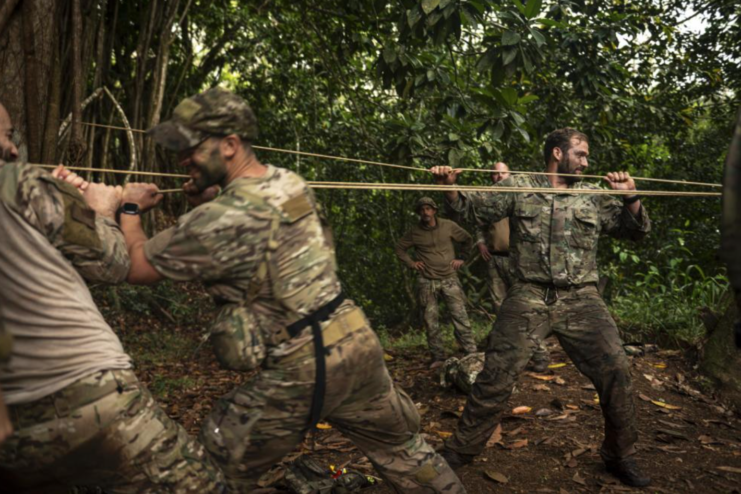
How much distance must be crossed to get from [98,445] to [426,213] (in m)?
6.51

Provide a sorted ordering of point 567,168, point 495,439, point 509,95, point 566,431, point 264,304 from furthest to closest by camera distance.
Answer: point 509,95
point 566,431
point 495,439
point 567,168
point 264,304

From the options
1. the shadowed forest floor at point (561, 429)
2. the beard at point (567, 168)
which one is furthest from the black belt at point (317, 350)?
the beard at point (567, 168)

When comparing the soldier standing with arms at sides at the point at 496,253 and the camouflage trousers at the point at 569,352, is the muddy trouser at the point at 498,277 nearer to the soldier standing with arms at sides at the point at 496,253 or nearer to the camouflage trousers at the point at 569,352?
the soldier standing with arms at sides at the point at 496,253

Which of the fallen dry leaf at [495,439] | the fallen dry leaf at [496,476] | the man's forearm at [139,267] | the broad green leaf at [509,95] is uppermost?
the broad green leaf at [509,95]

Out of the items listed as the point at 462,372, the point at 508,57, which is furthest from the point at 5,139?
the point at 462,372

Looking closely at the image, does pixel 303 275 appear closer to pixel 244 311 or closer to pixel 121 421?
pixel 244 311

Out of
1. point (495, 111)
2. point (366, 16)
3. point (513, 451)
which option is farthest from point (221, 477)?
point (366, 16)

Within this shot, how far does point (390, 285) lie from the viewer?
13.3m

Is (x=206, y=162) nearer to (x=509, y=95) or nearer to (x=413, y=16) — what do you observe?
Answer: (x=413, y=16)

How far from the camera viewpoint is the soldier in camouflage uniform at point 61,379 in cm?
233

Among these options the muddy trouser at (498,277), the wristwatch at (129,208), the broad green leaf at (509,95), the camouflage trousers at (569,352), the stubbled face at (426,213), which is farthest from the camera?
the stubbled face at (426,213)

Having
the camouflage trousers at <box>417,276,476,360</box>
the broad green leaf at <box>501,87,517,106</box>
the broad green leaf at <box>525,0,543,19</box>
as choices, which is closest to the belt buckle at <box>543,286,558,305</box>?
the broad green leaf at <box>501,87,517,106</box>

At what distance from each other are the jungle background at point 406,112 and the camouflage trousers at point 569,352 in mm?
453

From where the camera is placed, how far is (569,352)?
14.4 ft
